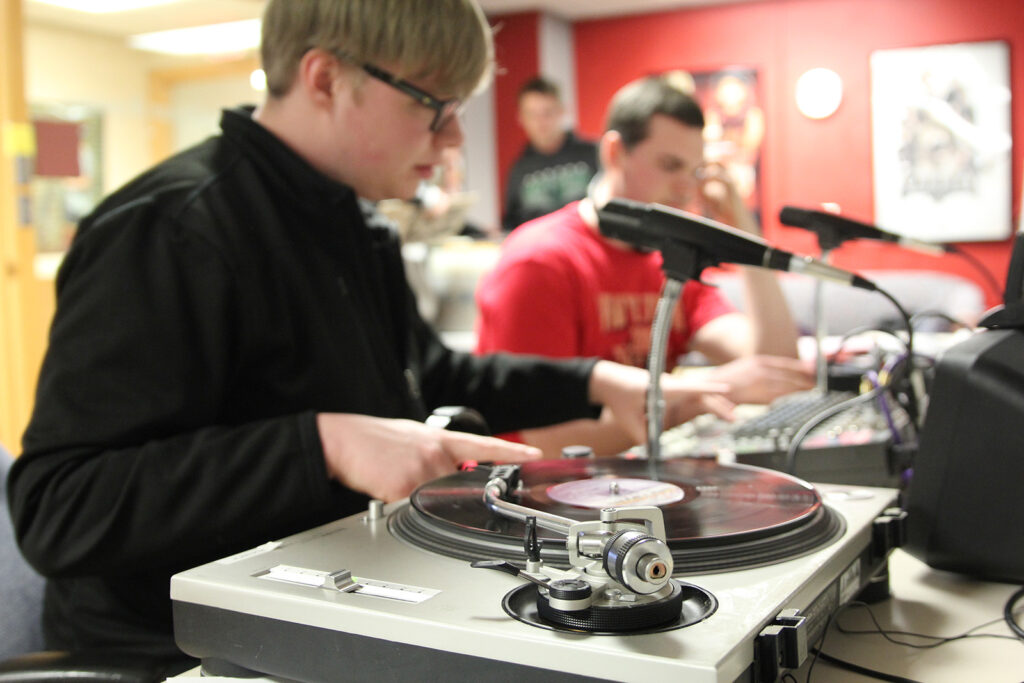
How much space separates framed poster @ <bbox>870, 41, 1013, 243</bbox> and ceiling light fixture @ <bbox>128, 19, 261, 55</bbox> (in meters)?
3.69

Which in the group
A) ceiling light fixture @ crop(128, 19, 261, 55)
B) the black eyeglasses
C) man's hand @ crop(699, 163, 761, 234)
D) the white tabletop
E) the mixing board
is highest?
ceiling light fixture @ crop(128, 19, 261, 55)

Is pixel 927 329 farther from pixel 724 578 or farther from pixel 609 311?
pixel 724 578

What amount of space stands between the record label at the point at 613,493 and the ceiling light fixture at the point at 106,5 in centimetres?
403

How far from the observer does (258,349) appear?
1.05 meters

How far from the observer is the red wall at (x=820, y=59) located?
19.1 feet

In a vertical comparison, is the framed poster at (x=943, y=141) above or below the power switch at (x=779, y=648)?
above

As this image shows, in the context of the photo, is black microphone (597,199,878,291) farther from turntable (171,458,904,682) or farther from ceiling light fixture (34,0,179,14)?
ceiling light fixture (34,0,179,14)

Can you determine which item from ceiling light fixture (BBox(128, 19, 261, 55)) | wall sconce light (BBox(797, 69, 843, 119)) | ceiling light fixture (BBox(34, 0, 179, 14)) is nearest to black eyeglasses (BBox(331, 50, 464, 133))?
ceiling light fixture (BBox(34, 0, 179, 14))

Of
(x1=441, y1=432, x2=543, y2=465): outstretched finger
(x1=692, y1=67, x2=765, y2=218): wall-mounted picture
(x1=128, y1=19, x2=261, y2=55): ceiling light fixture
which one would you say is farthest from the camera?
(x1=692, y1=67, x2=765, y2=218): wall-mounted picture

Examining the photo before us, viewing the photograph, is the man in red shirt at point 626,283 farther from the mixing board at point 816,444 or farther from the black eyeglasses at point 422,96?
the black eyeglasses at point 422,96

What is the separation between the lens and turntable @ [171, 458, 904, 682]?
1.88 ft

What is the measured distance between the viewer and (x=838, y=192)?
6270 millimetres

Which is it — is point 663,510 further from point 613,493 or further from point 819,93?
point 819,93

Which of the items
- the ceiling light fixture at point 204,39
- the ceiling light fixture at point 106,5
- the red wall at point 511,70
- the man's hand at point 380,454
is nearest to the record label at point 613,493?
the man's hand at point 380,454
